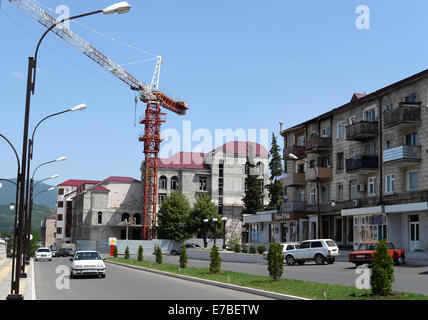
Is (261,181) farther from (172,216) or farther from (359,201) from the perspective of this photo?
(359,201)

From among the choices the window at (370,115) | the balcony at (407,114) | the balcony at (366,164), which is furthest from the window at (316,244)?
the window at (370,115)

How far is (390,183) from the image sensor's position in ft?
139

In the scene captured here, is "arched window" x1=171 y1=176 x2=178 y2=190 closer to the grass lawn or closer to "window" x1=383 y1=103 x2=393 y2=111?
"window" x1=383 y1=103 x2=393 y2=111

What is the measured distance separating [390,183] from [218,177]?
55.3 metres

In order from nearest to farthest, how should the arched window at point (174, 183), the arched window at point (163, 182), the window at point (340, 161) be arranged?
the window at point (340, 161)
the arched window at point (163, 182)
the arched window at point (174, 183)

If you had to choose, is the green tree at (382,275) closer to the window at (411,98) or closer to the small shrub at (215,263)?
the small shrub at (215,263)

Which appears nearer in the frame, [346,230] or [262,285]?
[262,285]

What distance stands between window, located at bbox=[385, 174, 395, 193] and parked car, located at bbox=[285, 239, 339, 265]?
7.02m

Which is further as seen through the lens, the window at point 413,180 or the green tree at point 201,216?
the green tree at point 201,216

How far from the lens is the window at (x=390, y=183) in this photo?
4188 cm

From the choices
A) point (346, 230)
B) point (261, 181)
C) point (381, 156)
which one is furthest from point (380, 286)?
point (261, 181)

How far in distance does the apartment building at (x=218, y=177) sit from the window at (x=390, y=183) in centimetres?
5231
